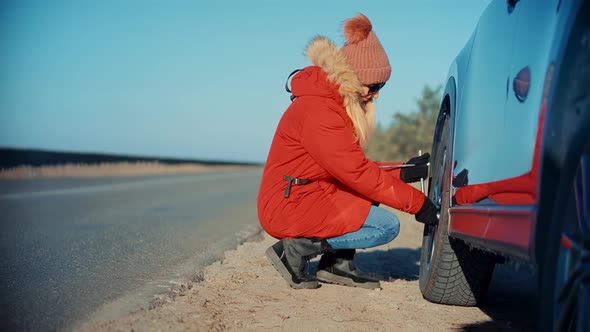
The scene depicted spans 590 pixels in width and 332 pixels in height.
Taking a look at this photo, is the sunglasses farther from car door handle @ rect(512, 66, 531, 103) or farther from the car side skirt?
car door handle @ rect(512, 66, 531, 103)

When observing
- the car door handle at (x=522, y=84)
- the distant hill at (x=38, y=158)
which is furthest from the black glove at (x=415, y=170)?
the distant hill at (x=38, y=158)

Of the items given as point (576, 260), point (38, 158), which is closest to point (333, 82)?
point (576, 260)

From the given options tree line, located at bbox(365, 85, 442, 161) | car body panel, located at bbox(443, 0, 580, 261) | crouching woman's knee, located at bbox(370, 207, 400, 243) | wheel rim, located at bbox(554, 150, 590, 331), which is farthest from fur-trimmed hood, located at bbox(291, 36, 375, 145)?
tree line, located at bbox(365, 85, 442, 161)

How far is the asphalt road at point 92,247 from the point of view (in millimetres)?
3438

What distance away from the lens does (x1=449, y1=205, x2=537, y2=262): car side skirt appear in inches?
78.4

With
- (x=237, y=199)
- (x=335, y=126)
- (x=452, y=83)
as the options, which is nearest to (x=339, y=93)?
(x=335, y=126)

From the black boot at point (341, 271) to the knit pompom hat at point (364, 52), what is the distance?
1.21 m

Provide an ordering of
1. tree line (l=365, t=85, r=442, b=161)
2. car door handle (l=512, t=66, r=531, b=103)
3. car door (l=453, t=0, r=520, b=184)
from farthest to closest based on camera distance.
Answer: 1. tree line (l=365, t=85, r=442, b=161)
2. car door (l=453, t=0, r=520, b=184)
3. car door handle (l=512, t=66, r=531, b=103)

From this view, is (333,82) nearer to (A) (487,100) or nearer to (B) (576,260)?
(A) (487,100)

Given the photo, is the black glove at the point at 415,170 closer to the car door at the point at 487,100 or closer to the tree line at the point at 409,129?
the car door at the point at 487,100

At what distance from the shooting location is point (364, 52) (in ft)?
13.1

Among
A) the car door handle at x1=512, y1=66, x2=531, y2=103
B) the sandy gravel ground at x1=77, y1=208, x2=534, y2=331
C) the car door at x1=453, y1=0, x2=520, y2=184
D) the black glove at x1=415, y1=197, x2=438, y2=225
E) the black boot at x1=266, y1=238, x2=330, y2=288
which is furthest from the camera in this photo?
the black boot at x1=266, y1=238, x2=330, y2=288

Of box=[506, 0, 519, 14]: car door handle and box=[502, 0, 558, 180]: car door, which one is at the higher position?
box=[506, 0, 519, 14]: car door handle

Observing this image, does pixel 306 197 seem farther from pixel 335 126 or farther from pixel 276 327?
pixel 276 327
